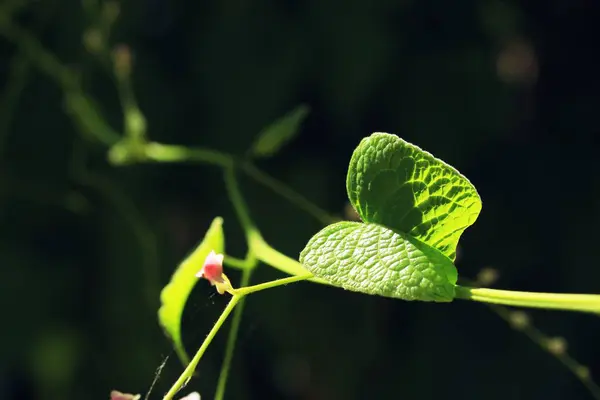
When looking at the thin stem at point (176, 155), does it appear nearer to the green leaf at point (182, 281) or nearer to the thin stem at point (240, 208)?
the thin stem at point (240, 208)

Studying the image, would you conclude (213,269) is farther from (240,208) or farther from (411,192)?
(240,208)

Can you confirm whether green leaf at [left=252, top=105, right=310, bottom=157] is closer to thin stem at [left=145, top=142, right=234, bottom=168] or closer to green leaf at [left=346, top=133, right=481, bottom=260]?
thin stem at [left=145, top=142, right=234, bottom=168]

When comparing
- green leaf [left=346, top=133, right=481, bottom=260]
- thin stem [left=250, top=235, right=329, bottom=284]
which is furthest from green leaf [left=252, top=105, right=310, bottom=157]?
green leaf [left=346, top=133, right=481, bottom=260]

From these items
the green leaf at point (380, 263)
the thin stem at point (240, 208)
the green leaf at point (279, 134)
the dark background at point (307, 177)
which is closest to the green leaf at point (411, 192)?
the green leaf at point (380, 263)

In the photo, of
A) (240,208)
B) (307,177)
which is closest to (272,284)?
(240,208)

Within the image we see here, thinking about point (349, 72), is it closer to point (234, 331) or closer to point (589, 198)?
point (589, 198)

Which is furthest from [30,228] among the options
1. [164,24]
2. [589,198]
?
[589,198]
